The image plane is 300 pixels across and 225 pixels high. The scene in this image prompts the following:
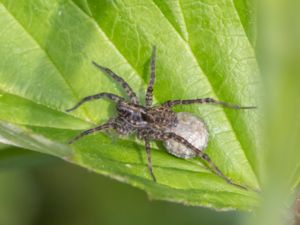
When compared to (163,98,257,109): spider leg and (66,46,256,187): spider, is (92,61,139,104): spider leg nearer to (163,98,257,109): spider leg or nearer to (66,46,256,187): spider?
(66,46,256,187): spider

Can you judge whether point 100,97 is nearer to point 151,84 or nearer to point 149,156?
point 151,84

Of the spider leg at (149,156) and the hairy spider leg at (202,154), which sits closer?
the spider leg at (149,156)

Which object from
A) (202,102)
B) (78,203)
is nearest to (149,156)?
(202,102)

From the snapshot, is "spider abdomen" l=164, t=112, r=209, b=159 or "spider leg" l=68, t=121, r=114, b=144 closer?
"spider leg" l=68, t=121, r=114, b=144

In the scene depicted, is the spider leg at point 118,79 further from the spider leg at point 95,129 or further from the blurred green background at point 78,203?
the blurred green background at point 78,203

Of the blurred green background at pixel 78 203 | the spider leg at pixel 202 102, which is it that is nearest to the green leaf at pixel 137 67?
the spider leg at pixel 202 102

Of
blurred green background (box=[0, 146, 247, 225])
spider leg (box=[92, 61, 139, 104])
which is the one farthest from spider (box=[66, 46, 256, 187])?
blurred green background (box=[0, 146, 247, 225])
